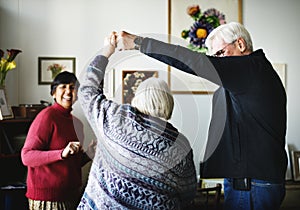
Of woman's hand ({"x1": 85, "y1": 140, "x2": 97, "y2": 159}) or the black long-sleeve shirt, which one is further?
woman's hand ({"x1": 85, "y1": 140, "x2": 97, "y2": 159})

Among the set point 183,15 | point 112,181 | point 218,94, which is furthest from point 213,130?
point 183,15

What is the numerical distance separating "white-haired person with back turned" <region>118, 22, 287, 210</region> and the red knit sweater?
89 centimetres

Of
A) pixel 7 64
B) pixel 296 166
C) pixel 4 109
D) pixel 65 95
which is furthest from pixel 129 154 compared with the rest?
pixel 296 166

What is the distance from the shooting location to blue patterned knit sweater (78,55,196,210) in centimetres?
118

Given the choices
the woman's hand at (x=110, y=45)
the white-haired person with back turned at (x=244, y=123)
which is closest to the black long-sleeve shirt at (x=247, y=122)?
the white-haired person with back turned at (x=244, y=123)

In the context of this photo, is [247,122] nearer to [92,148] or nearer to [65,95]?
[92,148]

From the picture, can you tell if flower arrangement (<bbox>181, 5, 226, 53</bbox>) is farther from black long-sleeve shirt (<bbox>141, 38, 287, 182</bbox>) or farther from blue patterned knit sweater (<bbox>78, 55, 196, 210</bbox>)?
blue patterned knit sweater (<bbox>78, 55, 196, 210</bbox>)

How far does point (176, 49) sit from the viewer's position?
3.73 feet

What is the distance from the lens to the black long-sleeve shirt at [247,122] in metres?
1.22

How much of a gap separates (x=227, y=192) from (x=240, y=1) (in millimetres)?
2004

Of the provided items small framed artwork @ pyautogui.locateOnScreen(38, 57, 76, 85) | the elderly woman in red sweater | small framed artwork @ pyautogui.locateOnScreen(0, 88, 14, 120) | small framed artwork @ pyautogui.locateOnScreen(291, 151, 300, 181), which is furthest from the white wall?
small framed artwork @ pyautogui.locateOnScreen(291, 151, 300, 181)

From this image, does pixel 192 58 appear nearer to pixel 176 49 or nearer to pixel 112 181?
pixel 176 49

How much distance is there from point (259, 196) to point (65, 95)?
4.08ft

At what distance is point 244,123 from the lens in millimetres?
1296
